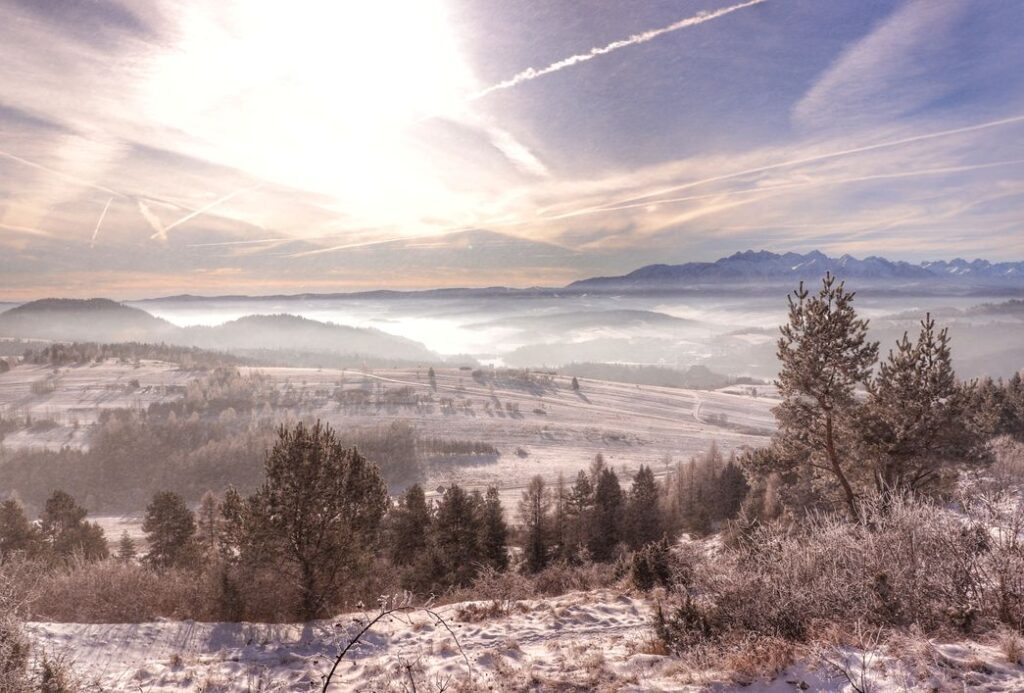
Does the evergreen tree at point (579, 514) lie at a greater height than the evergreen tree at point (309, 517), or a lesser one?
lesser

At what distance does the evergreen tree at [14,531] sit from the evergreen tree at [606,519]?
43.0 metres

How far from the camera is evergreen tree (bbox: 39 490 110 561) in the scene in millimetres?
34906

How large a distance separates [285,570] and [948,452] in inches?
1095

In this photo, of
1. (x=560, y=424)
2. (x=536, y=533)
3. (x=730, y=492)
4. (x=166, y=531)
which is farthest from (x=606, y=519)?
(x=560, y=424)

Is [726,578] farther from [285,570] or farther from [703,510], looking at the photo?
[703,510]

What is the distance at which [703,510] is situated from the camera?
173 ft

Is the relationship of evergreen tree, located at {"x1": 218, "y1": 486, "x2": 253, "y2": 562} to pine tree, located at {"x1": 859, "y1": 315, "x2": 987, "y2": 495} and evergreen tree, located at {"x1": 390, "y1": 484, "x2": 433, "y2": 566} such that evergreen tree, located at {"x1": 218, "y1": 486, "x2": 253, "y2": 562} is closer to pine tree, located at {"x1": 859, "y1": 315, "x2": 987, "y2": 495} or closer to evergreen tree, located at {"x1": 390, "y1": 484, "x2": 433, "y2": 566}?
evergreen tree, located at {"x1": 390, "y1": 484, "x2": 433, "y2": 566}

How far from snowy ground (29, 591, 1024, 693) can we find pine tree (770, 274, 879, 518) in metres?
9.90

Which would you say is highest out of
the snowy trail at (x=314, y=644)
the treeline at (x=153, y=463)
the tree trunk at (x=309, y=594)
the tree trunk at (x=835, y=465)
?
the tree trunk at (x=835, y=465)

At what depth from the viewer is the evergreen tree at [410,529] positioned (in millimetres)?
34906

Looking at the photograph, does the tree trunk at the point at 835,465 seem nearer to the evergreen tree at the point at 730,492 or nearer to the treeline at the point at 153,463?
the evergreen tree at the point at 730,492

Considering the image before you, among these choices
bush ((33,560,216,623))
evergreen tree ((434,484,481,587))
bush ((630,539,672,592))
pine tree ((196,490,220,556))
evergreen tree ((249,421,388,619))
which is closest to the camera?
bush ((33,560,216,623))

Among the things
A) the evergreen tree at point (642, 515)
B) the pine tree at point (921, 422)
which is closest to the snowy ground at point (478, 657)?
the pine tree at point (921, 422)

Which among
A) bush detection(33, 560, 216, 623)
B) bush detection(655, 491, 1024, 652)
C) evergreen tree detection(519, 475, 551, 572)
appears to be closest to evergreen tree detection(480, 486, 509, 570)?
evergreen tree detection(519, 475, 551, 572)
